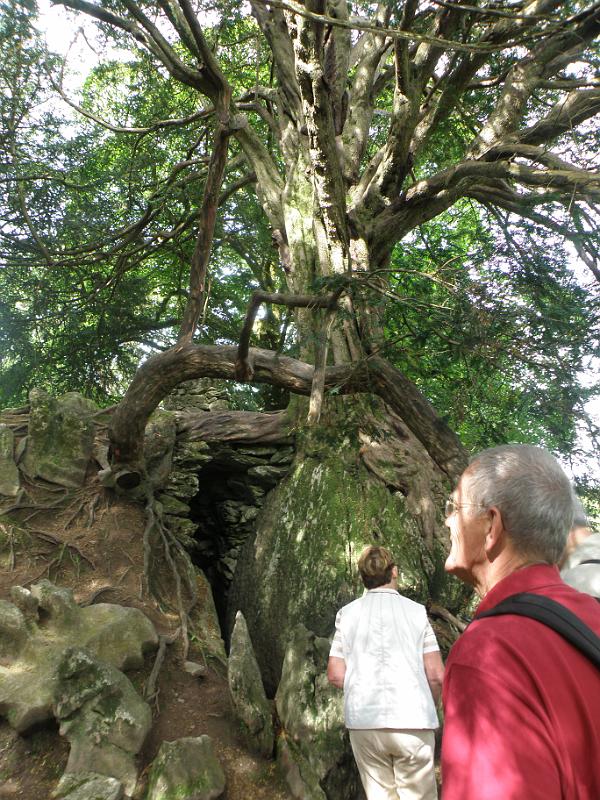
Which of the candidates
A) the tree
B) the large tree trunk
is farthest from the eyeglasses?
the large tree trunk

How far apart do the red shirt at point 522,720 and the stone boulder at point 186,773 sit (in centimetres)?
321

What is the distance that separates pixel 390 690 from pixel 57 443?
524 cm

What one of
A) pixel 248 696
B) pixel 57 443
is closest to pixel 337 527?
pixel 248 696

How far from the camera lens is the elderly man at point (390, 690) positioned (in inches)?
118

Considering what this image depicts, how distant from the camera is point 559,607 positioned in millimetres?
1133

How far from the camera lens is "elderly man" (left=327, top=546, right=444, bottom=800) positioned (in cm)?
299

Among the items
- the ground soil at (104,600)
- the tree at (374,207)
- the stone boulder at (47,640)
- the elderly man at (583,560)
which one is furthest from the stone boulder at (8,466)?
the elderly man at (583,560)

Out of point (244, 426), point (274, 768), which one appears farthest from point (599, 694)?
point (244, 426)

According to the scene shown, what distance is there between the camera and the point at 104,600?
17.9 feet

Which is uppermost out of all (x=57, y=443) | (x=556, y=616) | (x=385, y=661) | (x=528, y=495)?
(x=57, y=443)

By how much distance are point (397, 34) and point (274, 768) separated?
4927 millimetres

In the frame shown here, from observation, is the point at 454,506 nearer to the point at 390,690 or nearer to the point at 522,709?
the point at 522,709

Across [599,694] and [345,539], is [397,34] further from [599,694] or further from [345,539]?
[345,539]

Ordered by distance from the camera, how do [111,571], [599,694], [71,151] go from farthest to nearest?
[71,151] < [111,571] < [599,694]
